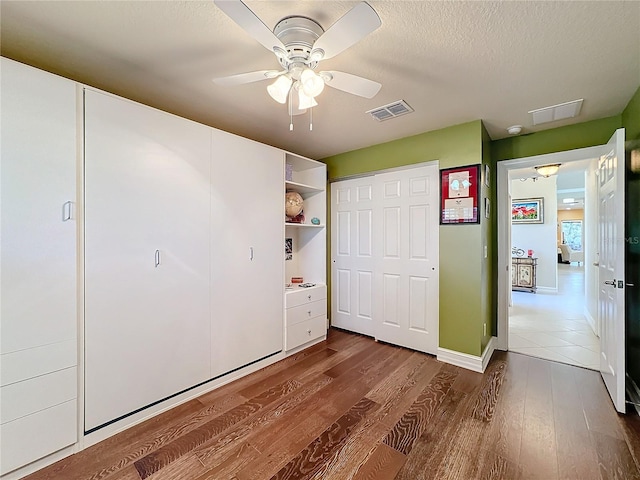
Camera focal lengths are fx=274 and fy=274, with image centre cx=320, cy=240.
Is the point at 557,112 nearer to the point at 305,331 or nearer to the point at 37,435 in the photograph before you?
the point at 305,331

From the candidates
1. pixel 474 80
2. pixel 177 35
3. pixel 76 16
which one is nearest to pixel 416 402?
pixel 474 80

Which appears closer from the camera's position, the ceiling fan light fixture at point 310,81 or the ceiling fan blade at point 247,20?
the ceiling fan blade at point 247,20

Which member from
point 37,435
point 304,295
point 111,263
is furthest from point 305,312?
point 37,435

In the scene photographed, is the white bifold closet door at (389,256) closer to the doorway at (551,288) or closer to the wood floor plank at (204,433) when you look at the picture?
the doorway at (551,288)

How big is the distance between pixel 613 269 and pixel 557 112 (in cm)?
140

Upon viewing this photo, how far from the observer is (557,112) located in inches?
95.7

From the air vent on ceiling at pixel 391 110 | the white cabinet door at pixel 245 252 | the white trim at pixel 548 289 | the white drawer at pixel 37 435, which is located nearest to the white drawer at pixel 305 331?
the white cabinet door at pixel 245 252

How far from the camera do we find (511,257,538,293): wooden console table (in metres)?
6.23

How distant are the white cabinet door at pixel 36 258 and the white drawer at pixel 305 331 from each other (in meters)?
1.78

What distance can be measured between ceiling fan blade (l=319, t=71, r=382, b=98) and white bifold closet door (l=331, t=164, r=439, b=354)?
167cm

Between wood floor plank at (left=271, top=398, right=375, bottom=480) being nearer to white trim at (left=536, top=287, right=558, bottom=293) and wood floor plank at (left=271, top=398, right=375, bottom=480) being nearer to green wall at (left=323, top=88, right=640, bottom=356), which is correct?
green wall at (left=323, top=88, right=640, bottom=356)

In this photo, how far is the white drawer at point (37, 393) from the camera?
4.64 feet

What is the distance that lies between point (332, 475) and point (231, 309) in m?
1.47

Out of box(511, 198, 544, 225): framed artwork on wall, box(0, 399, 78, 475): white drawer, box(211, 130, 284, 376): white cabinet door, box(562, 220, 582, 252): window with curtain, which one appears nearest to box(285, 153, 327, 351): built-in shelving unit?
box(211, 130, 284, 376): white cabinet door
